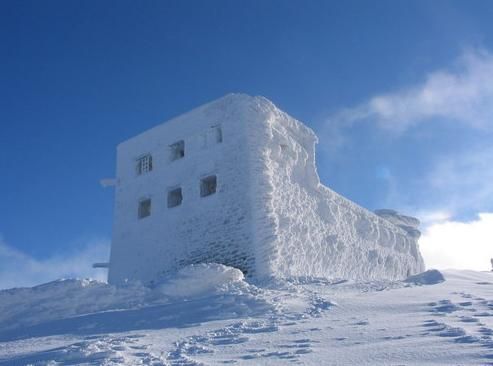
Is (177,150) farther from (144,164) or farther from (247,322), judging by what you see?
(247,322)

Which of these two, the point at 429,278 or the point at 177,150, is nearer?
the point at 429,278

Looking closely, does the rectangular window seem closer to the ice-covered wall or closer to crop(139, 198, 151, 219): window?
the ice-covered wall

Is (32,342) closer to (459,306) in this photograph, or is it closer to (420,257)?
(459,306)

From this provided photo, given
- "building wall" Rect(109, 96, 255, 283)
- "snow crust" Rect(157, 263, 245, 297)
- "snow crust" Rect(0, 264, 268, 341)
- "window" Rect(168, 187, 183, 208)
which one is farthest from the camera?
"window" Rect(168, 187, 183, 208)

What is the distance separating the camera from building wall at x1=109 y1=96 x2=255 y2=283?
14766mm

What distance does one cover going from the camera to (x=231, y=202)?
15.0 m

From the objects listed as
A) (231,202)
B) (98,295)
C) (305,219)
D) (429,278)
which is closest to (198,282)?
(98,295)

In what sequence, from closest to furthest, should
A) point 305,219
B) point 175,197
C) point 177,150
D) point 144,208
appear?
point 305,219
point 175,197
point 177,150
point 144,208

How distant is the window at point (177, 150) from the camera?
17428 mm

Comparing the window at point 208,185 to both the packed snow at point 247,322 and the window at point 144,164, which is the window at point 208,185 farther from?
the packed snow at point 247,322

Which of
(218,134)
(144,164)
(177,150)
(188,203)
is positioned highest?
(177,150)

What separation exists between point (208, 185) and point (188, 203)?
3.77 ft

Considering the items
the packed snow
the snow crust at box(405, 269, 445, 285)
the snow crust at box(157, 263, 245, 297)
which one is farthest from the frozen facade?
the snow crust at box(405, 269, 445, 285)

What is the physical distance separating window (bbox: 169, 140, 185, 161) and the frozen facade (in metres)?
0.03
